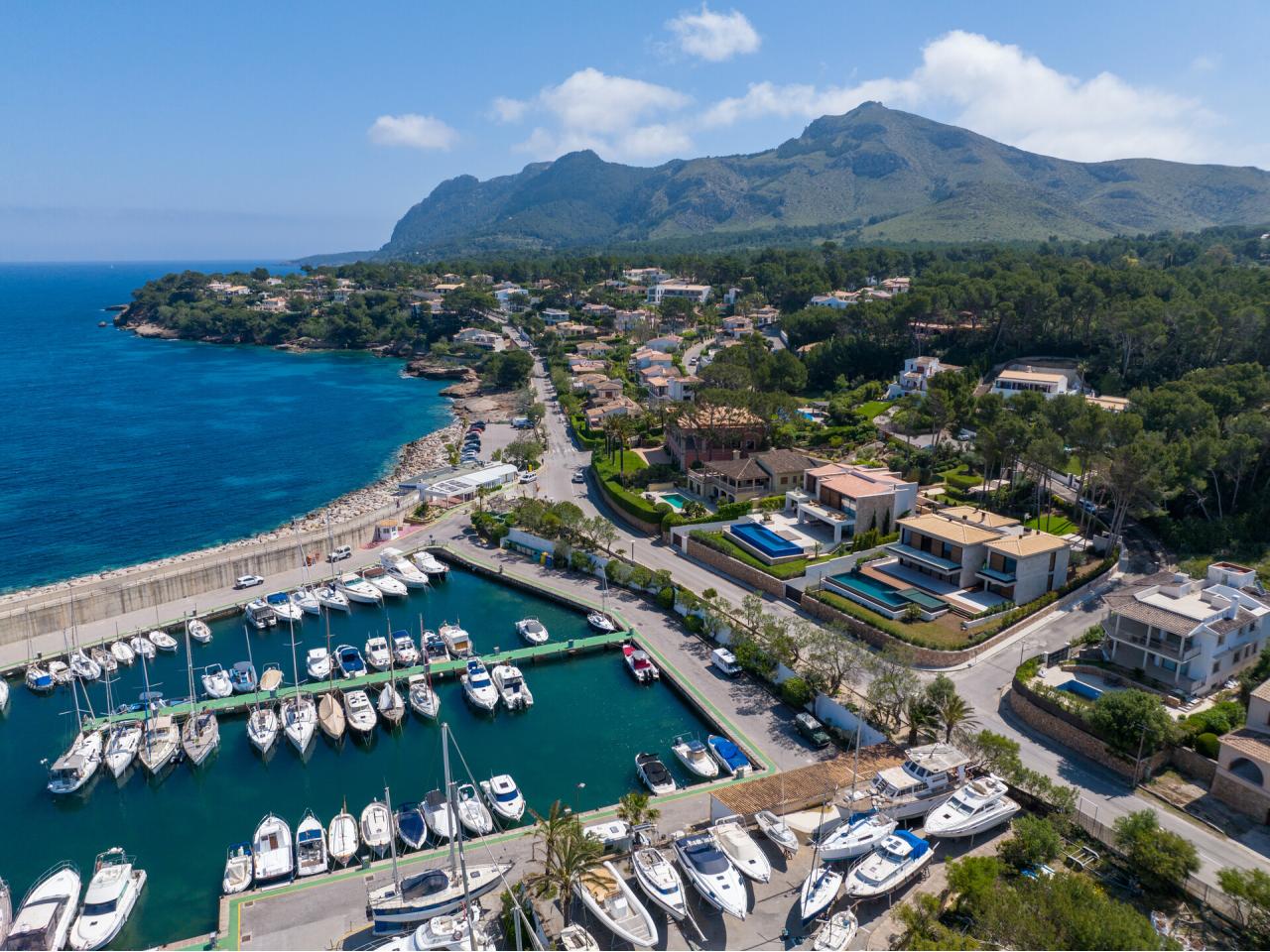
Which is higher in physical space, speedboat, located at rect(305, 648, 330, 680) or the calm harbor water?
speedboat, located at rect(305, 648, 330, 680)

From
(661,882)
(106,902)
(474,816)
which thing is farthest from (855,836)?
(106,902)

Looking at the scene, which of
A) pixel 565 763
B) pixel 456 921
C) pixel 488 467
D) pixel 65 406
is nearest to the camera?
pixel 456 921

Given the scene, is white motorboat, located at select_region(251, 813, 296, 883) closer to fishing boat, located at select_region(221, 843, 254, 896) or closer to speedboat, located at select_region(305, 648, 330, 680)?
fishing boat, located at select_region(221, 843, 254, 896)

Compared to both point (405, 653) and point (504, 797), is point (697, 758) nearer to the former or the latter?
point (504, 797)

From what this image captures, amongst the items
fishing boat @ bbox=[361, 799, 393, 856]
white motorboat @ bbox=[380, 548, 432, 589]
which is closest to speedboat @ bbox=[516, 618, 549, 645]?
white motorboat @ bbox=[380, 548, 432, 589]

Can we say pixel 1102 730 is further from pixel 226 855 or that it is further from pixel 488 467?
pixel 488 467

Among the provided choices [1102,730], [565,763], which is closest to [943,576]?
[1102,730]
